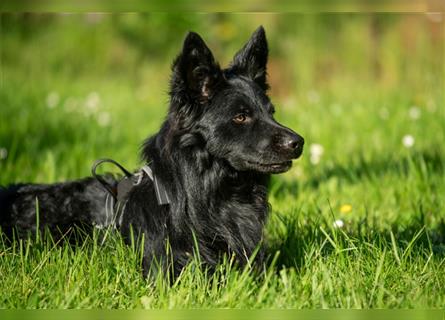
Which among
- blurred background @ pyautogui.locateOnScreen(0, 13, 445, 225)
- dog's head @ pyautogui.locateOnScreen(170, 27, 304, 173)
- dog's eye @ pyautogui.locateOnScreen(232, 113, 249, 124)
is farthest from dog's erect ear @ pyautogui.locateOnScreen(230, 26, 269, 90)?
blurred background @ pyautogui.locateOnScreen(0, 13, 445, 225)

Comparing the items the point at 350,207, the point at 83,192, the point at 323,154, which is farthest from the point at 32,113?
the point at 350,207

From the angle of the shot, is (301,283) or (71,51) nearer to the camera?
(301,283)

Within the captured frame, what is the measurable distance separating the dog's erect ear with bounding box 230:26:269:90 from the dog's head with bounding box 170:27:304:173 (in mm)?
276

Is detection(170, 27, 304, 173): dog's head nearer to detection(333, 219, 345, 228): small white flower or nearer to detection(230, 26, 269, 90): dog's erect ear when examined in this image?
detection(230, 26, 269, 90): dog's erect ear

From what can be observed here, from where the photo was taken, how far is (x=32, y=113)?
28.2ft

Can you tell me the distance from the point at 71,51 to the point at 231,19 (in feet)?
12.2

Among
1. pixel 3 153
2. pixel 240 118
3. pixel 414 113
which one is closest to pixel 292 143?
pixel 240 118

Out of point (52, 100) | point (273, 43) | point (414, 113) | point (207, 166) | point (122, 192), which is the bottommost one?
point (122, 192)

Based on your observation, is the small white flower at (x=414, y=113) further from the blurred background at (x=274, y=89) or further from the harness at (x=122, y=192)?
the harness at (x=122, y=192)

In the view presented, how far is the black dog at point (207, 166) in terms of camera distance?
146 inches

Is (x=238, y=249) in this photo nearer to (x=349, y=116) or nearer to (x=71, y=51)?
(x=349, y=116)

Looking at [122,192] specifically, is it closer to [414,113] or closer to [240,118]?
[240,118]

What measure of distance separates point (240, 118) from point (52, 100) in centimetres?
661

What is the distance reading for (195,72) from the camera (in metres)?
3.73
